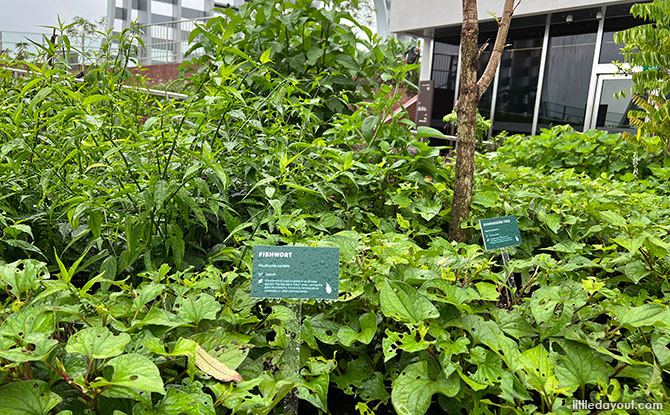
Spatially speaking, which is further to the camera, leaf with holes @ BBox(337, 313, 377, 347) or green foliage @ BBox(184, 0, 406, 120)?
green foliage @ BBox(184, 0, 406, 120)

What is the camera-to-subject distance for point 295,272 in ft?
3.72

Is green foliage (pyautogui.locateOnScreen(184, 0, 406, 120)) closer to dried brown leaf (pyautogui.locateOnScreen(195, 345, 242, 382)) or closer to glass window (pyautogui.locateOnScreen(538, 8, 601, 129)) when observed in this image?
dried brown leaf (pyautogui.locateOnScreen(195, 345, 242, 382))

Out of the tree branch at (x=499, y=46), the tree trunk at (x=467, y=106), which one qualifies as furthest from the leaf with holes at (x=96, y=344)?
the tree branch at (x=499, y=46)

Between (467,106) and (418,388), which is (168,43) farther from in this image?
(418,388)

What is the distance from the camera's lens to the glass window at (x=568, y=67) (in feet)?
27.6

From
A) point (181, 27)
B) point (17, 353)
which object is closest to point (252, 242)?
point (17, 353)

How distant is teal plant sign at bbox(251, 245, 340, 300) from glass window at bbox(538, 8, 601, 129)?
28.8ft

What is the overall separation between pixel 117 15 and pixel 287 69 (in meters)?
23.9

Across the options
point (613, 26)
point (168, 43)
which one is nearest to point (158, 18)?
point (168, 43)

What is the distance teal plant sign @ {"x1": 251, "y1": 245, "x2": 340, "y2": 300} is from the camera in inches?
Answer: 44.1

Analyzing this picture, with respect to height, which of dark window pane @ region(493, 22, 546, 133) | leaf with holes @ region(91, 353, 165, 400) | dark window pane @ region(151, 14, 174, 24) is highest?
dark window pane @ region(151, 14, 174, 24)

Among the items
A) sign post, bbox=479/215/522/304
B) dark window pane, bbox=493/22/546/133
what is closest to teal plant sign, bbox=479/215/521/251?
sign post, bbox=479/215/522/304

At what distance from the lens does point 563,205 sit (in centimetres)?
203

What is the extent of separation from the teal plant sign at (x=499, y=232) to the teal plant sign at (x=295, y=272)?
2.43 feet
